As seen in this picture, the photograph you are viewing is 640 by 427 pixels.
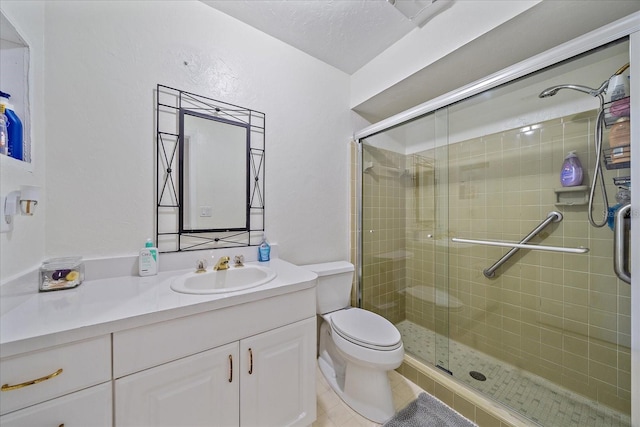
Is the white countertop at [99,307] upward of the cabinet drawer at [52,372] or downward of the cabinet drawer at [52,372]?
upward

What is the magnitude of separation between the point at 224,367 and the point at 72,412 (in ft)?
1.32

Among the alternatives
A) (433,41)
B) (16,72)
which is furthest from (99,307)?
(433,41)

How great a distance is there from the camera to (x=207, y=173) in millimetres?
1337

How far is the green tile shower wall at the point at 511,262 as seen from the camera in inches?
47.7

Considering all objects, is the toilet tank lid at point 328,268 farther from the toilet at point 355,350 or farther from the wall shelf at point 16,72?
the wall shelf at point 16,72

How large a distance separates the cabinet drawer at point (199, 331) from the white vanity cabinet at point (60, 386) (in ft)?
0.14

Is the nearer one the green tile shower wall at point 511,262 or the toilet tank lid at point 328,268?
the green tile shower wall at point 511,262

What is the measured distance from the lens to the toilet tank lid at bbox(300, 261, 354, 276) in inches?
63.0

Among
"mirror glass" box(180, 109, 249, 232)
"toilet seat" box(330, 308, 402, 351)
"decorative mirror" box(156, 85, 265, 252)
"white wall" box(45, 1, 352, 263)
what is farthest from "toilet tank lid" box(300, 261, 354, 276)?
"mirror glass" box(180, 109, 249, 232)

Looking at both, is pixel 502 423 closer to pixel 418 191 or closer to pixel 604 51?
pixel 418 191

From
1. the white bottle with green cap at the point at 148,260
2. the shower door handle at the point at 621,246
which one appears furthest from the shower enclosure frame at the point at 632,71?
the white bottle with green cap at the point at 148,260

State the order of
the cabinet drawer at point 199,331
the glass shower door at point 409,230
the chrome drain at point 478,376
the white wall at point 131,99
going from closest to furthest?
the cabinet drawer at point 199,331 → the white wall at point 131,99 → the chrome drain at point 478,376 → the glass shower door at point 409,230

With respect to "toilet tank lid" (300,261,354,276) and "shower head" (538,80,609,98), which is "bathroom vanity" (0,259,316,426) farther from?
"shower head" (538,80,609,98)

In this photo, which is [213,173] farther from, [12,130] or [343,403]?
[343,403]
